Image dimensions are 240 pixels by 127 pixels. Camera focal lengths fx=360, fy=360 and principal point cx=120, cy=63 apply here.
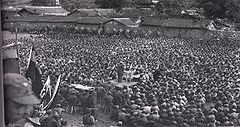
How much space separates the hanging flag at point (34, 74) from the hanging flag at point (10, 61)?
15 cm

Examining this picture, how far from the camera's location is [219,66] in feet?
13.5

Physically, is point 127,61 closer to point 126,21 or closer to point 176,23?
point 126,21

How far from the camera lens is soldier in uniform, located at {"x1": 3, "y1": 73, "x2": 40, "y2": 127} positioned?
3.80 m

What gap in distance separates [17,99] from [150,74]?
152cm

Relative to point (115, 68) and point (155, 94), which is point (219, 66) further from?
point (115, 68)

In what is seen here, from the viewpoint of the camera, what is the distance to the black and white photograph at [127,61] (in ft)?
13.3

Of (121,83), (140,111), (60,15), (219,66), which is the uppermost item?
(60,15)

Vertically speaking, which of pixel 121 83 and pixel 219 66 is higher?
pixel 219 66

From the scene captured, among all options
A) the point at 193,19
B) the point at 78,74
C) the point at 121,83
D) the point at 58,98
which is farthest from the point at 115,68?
the point at 193,19

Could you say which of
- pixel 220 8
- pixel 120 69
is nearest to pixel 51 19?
pixel 120 69

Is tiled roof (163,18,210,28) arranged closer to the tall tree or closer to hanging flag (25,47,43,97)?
the tall tree

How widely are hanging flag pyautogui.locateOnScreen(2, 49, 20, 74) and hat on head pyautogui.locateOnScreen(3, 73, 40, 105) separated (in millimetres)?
64

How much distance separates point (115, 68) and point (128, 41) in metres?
0.35

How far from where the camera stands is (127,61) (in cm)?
420
